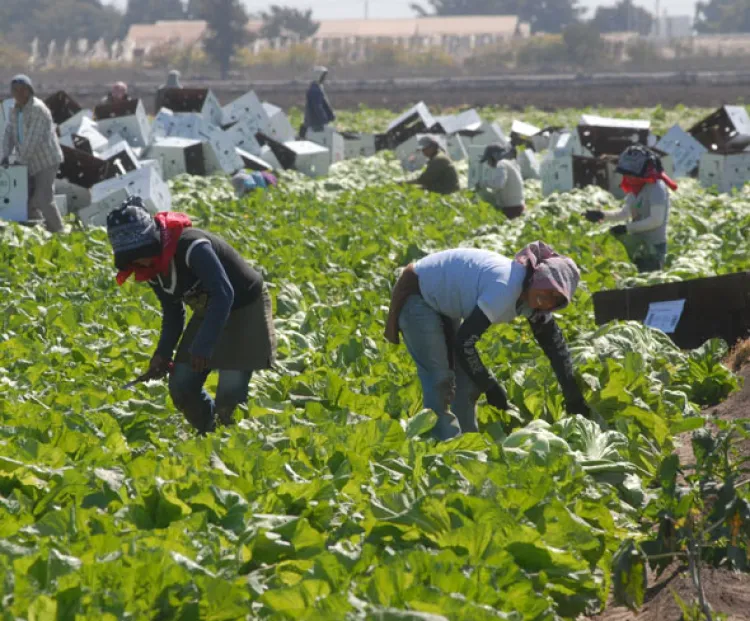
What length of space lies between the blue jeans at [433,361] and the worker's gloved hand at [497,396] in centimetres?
17

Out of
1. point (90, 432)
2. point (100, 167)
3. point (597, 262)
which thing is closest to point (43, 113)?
point (100, 167)

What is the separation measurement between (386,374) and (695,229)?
25.8ft

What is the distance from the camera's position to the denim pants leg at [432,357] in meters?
5.88

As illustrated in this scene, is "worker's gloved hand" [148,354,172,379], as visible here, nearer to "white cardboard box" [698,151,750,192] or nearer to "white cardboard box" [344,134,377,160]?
"white cardboard box" [698,151,750,192]

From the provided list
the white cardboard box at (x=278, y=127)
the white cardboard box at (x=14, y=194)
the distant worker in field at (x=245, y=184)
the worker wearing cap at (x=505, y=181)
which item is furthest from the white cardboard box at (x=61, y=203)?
the white cardboard box at (x=278, y=127)

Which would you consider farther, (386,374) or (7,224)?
(7,224)

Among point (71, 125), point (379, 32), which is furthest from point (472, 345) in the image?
point (379, 32)

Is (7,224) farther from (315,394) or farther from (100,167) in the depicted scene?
(315,394)

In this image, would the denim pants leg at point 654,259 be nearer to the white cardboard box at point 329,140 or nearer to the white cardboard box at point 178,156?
the white cardboard box at point 178,156

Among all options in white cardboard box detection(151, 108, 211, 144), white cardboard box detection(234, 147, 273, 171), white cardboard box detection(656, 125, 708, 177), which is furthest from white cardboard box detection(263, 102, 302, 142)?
white cardboard box detection(656, 125, 708, 177)

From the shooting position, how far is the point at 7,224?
40.4ft

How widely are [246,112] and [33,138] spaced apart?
28.8ft

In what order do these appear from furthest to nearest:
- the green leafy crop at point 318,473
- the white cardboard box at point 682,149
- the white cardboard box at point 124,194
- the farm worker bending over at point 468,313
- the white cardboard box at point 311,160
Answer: the white cardboard box at point 311,160, the white cardboard box at point 682,149, the white cardboard box at point 124,194, the farm worker bending over at point 468,313, the green leafy crop at point 318,473

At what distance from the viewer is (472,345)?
18.2 ft
